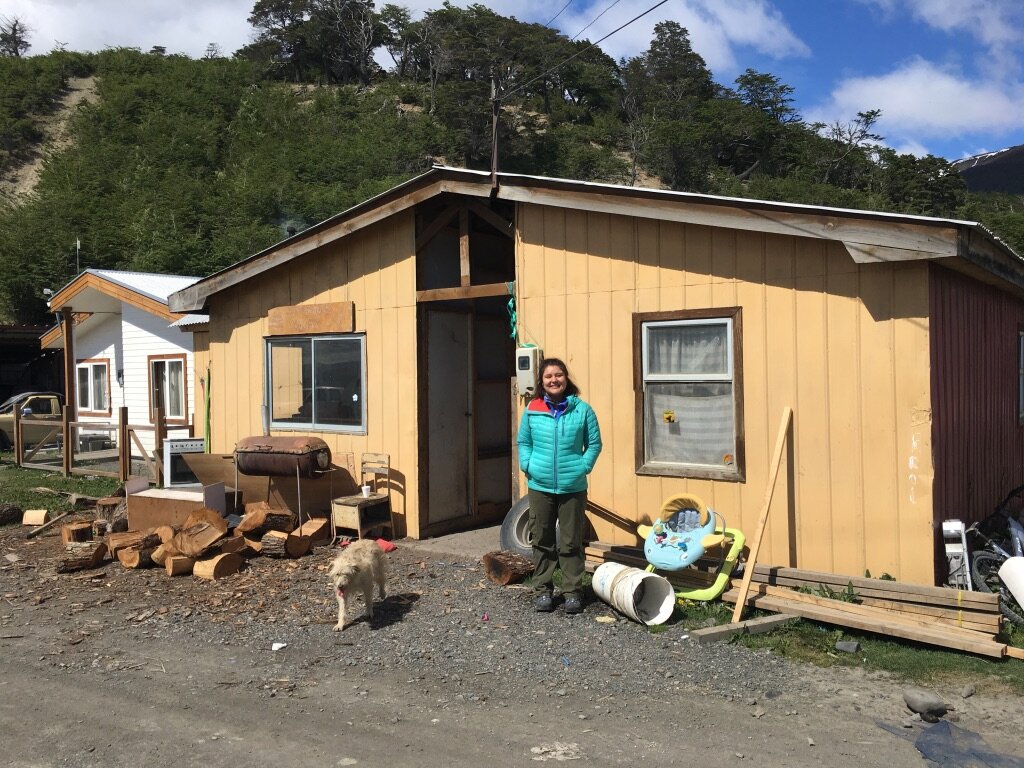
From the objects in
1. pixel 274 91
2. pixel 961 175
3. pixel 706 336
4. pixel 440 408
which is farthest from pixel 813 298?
pixel 274 91

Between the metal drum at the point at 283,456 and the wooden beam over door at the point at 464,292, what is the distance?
1.84 metres

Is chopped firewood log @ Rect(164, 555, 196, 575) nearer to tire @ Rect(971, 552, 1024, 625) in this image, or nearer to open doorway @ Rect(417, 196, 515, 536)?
open doorway @ Rect(417, 196, 515, 536)

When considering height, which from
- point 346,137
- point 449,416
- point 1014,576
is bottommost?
point 1014,576

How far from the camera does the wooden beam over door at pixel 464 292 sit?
300 inches

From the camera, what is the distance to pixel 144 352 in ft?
52.0

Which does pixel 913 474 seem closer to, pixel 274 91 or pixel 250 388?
pixel 250 388

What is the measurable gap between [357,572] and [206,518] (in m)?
2.92

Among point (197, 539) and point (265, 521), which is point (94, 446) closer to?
point (265, 521)

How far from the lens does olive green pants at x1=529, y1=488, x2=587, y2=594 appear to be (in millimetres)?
5750

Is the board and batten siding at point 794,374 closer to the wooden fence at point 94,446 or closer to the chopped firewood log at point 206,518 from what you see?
the chopped firewood log at point 206,518

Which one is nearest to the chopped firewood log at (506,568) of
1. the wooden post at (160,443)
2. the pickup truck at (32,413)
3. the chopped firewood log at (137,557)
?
the chopped firewood log at (137,557)

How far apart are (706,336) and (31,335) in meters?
20.7

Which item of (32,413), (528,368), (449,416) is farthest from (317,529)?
(32,413)

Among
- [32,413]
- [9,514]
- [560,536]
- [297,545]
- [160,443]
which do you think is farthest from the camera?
[32,413]
